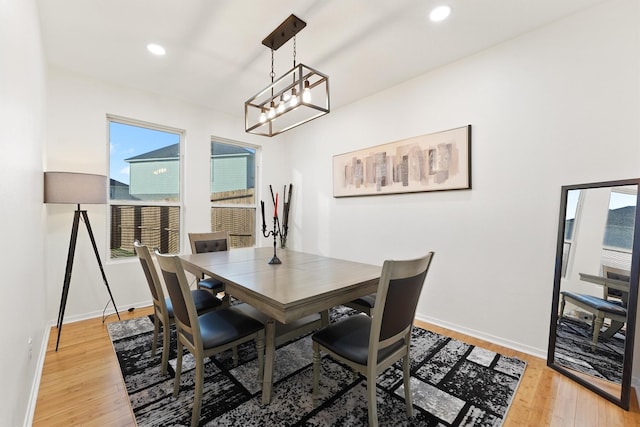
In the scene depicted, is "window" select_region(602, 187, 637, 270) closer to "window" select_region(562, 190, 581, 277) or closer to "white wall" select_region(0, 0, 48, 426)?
"window" select_region(562, 190, 581, 277)

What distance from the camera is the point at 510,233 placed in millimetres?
2420

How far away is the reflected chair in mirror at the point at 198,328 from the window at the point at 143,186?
7.51 feet

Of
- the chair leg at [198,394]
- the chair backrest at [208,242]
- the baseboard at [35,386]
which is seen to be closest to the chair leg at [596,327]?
the chair leg at [198,394]

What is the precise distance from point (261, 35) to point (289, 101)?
75 centimetres

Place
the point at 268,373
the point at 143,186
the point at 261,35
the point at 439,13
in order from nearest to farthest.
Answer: the point at 268,373
the point at 439,13
the point at 261,35
the point at 143,186

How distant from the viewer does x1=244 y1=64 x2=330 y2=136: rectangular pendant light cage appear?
194 centimetres

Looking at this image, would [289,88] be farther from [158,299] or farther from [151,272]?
[158,299]

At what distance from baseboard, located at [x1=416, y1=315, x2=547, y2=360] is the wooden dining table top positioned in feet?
4.46

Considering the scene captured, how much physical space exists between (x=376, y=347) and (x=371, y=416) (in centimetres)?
35

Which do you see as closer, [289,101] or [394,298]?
[394,298]

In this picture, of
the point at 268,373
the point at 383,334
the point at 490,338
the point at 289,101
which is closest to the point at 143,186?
the point at 289,101

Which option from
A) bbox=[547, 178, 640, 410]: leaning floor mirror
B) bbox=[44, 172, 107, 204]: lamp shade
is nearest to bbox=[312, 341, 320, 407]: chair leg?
bbox=[547, 178, 640, 410]: leaning floor mirror

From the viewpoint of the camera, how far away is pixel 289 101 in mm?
2082

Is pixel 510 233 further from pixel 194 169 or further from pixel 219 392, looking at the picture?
pixel 194 169
